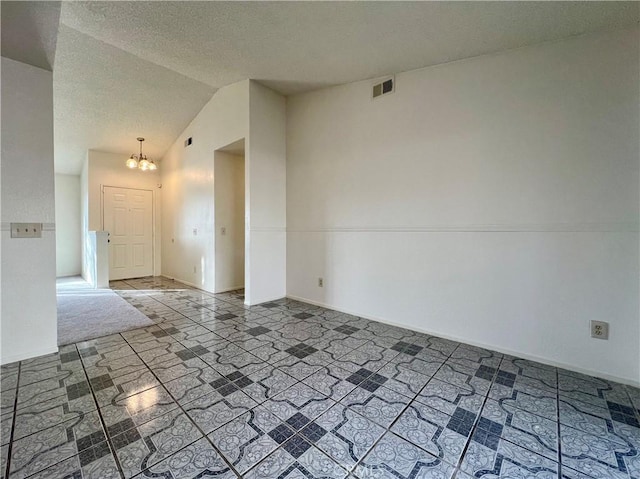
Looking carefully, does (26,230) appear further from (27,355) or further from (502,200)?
(502,200)

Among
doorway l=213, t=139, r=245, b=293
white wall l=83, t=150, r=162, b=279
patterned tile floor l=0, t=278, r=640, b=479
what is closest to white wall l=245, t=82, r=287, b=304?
doorway l=213, t=139, r=245, b=293

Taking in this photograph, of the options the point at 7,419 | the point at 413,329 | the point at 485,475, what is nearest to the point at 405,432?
the point at 485,475

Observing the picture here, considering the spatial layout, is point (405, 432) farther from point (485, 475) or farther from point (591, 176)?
point (591, 176)

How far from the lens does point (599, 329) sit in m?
2.01

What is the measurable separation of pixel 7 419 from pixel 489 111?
3.94m

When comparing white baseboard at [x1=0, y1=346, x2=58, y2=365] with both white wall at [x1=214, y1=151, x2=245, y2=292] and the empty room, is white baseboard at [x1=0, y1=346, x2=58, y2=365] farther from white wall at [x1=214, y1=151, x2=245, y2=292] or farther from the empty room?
white wall at [x1=214, y1=151, x2=245, y2=292]

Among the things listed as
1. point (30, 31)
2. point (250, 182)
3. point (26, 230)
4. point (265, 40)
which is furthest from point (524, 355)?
point (30, 31)

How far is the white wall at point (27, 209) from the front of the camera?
2.15m

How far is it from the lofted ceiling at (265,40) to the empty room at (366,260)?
2cm

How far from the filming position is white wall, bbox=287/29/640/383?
1.95 meters

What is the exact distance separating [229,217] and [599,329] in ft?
14.6

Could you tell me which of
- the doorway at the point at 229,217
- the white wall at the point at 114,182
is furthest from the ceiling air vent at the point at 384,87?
the white wall at the point at 114,182

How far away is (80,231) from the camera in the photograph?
6734 mm

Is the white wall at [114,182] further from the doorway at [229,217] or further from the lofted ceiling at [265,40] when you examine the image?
the doorway at [229,217]
